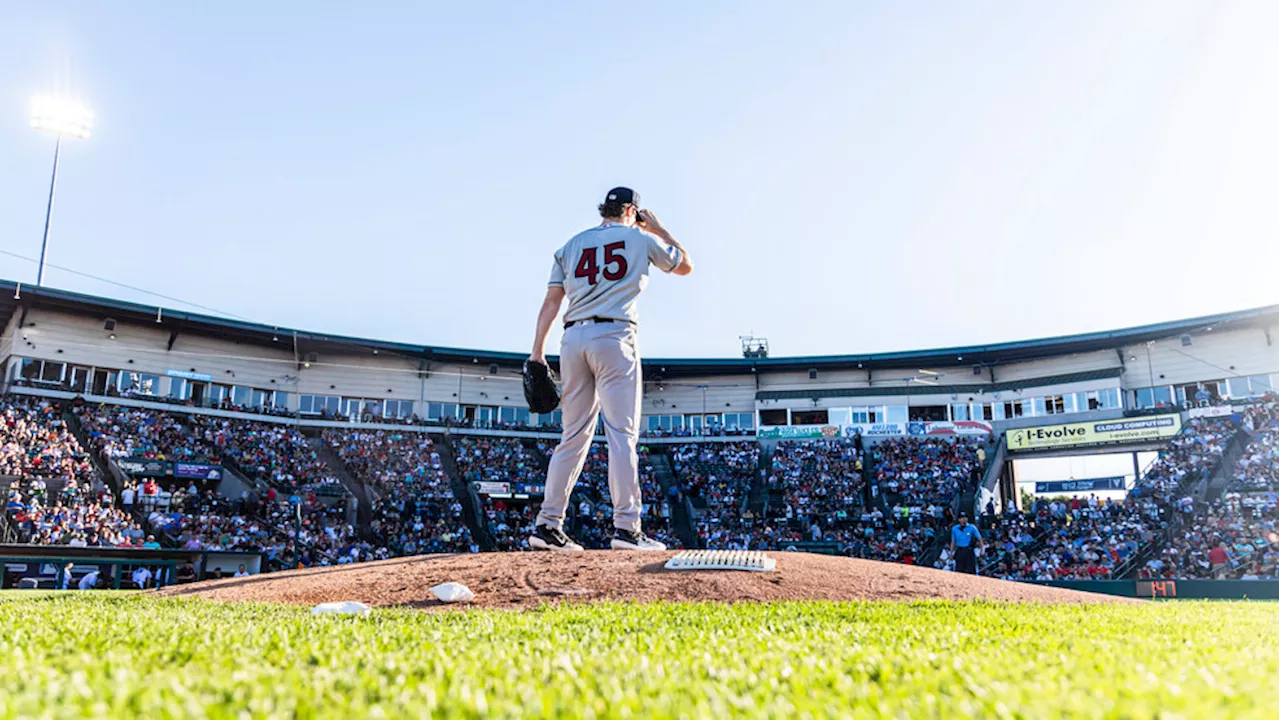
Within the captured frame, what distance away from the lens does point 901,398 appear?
43094 millimetres

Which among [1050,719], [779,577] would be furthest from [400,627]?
[779,577]

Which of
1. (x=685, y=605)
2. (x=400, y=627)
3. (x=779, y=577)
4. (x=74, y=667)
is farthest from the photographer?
(x=779, y=577)

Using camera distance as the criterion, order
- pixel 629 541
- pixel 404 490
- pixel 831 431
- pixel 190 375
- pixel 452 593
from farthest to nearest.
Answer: pixel 831 431, pixel 190 375, pixel 404 490, pixel 629 541, pixel 452 593

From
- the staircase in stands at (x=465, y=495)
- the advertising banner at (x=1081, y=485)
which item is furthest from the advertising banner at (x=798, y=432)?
the staircase in stands at (x=465, y=495)

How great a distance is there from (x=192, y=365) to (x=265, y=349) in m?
3.35

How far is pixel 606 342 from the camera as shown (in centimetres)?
748

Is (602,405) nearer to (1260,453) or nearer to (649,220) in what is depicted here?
(649,220)

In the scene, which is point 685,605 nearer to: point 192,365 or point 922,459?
point 922,459

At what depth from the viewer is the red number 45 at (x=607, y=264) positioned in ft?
24.8

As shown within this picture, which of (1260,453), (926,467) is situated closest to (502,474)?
(926,467)

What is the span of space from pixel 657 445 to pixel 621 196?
3764cm

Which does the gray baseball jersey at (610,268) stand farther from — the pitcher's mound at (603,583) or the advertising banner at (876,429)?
the advertising banner at (876,429)

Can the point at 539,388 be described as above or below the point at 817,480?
above

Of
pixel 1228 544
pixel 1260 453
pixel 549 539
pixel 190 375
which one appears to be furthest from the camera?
pixel 190 375
